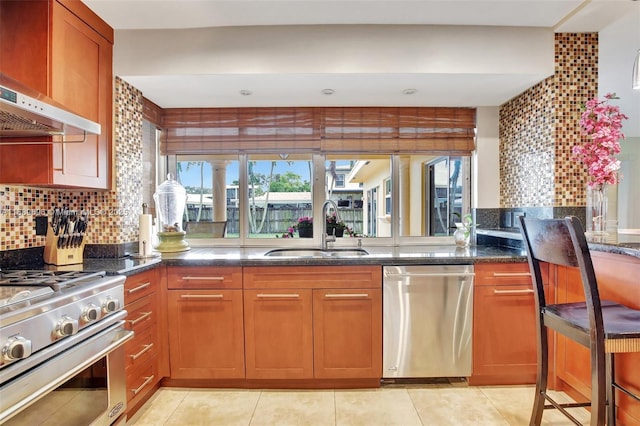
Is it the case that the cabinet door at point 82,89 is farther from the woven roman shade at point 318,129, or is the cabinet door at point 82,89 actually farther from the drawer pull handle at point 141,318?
the drawer pull handle at point 141,318

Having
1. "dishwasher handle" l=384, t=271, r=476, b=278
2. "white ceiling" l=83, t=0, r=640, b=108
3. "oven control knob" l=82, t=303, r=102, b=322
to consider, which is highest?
→ "white ceiling" l=83, t=0, r=640, b=108

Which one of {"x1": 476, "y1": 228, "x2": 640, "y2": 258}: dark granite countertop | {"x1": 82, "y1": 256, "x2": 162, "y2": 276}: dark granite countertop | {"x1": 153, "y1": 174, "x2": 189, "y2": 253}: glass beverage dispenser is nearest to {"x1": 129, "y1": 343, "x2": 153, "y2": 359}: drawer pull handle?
{"x1": 82, "y1": 256, "x2": 162, "y2": 276}: dark granite countertop

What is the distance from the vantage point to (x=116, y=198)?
2.35 m

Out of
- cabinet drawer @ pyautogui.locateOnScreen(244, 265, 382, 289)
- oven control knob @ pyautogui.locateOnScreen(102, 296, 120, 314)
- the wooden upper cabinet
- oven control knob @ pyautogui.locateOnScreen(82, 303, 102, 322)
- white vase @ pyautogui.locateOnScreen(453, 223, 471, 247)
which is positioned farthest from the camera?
white vase @ pyautogui.locateOnScreen(453, 223, 471, 247)

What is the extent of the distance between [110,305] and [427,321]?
183 cm

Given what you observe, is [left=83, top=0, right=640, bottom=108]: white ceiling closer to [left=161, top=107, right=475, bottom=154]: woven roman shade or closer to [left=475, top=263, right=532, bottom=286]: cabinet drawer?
[left=161, top=107, right=475, bottom=154]: woven roman shade

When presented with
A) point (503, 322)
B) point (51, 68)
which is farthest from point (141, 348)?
point (503, 322)

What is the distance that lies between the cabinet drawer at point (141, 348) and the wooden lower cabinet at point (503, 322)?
6.72 feet

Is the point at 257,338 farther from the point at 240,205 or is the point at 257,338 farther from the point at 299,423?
the point at 240,205

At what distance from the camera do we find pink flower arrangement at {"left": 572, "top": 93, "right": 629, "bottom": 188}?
1921 millimetres

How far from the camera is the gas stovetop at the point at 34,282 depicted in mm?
1363

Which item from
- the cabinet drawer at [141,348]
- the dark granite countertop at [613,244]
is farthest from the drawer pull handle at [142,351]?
the dark granite countertop at [613,244]

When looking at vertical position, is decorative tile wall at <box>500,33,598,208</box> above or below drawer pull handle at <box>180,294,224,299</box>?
above

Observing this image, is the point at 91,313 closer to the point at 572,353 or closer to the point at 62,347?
the point at 62,347
